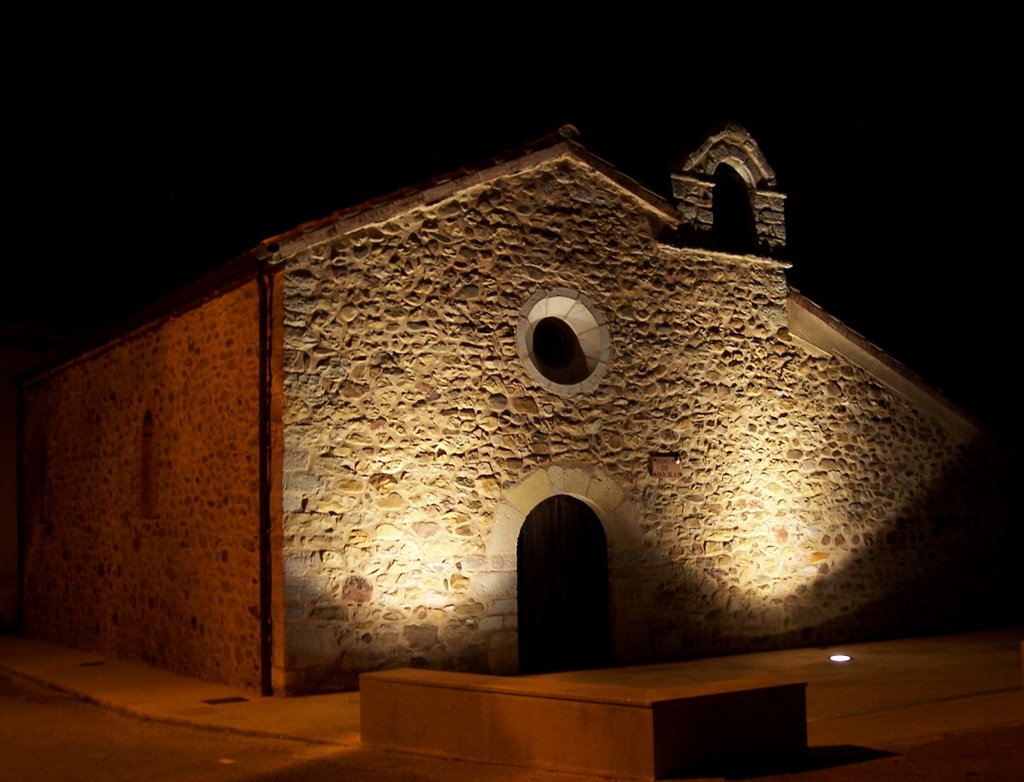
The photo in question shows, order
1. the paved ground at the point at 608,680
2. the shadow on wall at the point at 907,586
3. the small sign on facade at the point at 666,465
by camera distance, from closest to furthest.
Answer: the paved ground at the point at 608,680
the small sign on facade at the point at 666,465
the shadow on wall at the point at 907,586

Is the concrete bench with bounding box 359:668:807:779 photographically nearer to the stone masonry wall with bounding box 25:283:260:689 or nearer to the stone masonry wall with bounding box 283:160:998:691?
the stone masonry wall with bounding box 283:160:998:691

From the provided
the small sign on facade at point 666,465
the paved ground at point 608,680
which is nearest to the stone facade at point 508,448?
the small sign on facade at point 666,465

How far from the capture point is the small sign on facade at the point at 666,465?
1269cm

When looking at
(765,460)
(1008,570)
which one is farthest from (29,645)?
(1008,570)

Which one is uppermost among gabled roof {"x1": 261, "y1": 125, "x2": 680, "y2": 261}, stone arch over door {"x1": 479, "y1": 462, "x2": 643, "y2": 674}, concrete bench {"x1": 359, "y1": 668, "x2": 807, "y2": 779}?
gabled roof {"x1": 261, "y1": 125, "x2": 680, "y2": 261}

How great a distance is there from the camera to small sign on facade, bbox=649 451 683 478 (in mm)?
12688

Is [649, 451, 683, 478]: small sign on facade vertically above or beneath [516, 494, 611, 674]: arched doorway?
above

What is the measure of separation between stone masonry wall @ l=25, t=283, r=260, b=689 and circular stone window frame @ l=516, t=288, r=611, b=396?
290cm

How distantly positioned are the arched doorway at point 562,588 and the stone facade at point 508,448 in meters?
0.19

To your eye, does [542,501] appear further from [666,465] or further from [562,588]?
[666,465]

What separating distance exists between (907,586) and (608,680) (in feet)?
17.8

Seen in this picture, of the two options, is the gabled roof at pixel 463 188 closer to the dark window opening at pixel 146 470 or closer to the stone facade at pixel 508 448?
the stone facade at pixel 508 448

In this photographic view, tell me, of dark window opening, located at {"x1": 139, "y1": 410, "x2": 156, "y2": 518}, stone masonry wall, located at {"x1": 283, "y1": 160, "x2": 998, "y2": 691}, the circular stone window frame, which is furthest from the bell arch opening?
dark window opening, located at {"x1": 139, "y1": 410, "x2": 156, "y2": 518}

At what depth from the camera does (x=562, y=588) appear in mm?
12172
